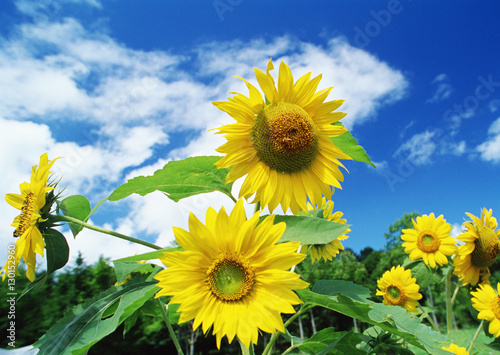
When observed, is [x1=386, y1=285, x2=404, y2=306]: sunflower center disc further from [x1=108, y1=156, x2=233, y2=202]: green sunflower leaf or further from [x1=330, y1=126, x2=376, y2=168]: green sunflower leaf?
[x1=108, y1=156, x2=233, y2=202]: green sunflower leaf

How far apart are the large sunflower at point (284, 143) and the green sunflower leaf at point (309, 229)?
190mm

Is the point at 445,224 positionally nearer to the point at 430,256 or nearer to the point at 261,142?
the point at 430,256

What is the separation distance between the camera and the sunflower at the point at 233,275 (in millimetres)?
1111

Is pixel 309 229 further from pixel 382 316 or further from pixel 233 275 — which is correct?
pixel 382 316

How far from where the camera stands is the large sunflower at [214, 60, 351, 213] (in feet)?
4.62

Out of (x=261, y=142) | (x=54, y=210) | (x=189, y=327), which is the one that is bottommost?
(x=189, y=327)

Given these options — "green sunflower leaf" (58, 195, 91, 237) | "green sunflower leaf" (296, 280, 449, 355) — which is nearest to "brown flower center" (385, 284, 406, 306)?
"green sunflower leaf" (296, 280, 449, 355)

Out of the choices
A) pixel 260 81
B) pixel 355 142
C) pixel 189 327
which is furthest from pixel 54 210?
pixel 189 327

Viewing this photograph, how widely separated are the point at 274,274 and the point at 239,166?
461mm

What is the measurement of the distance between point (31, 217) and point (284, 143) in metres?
1.11

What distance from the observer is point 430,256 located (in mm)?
3846

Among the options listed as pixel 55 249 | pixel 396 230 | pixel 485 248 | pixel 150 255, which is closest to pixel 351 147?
pixel 150 255

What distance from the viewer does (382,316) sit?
1329 millimetres

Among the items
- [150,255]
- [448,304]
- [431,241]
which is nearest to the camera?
[150,255]
